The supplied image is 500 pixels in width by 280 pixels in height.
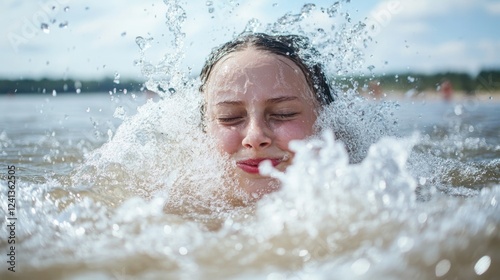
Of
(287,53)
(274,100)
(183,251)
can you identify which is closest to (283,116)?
(274,100)

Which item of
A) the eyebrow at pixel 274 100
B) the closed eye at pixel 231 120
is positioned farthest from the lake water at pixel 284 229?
the eyebrow at pixel 274 100

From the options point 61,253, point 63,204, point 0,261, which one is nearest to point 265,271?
point 61,253

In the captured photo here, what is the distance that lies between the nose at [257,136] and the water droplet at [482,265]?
1.45m

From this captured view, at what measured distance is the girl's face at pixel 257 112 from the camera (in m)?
3.37

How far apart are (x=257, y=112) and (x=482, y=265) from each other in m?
1.67

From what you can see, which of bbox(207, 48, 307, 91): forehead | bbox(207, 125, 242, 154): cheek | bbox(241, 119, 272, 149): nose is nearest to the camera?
bbox(241, 119, 272, 149): nose

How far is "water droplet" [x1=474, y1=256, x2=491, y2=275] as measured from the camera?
2.16 metres

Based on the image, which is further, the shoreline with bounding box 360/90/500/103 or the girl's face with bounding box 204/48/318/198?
the shoreline with bounding box 360/90/500/103

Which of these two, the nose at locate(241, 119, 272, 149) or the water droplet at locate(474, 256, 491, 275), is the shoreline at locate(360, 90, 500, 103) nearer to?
the nose at locate(241, 119, 272, 149)

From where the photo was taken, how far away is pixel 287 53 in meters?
3.91

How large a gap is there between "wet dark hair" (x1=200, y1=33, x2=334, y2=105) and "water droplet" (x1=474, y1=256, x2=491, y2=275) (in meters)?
1.94

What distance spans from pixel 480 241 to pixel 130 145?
3314 millimetres

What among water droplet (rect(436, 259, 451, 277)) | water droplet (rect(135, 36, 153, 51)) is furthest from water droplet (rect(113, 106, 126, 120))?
water droplet (rect(436, 259, 451, 277))

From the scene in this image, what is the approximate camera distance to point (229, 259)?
86.2 inches
